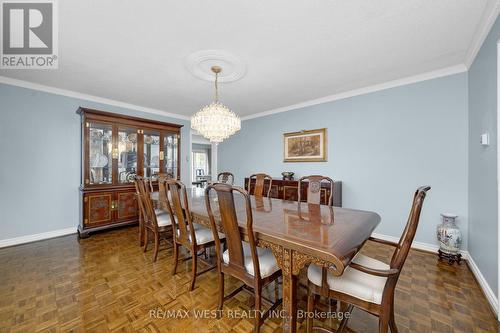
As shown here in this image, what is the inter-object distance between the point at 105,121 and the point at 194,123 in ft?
6.32

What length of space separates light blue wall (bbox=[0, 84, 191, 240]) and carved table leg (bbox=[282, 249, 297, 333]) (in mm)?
4009

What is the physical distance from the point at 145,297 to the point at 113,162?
267 centimetres

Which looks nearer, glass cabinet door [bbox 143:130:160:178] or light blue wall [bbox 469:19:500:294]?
light blue wall [bbox 469:19:500:294]

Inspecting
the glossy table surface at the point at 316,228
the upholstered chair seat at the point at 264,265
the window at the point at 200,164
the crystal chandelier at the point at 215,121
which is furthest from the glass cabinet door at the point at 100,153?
the window at the point at 200,164

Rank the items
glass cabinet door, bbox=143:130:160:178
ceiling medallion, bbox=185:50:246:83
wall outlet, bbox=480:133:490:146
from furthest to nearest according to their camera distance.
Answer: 1. glass cabinet door, bbox=143:130:160:178
2. ceiling medallion, bbox=185:50:246:83
3. wall outlet, bbox=480:133:490:146

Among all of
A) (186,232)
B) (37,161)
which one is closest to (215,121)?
(186,232)

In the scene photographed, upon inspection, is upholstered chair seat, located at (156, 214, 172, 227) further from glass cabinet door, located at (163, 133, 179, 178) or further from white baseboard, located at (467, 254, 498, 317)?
white baseboard, located at (467, 254, 498, 317)

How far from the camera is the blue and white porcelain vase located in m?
2.36

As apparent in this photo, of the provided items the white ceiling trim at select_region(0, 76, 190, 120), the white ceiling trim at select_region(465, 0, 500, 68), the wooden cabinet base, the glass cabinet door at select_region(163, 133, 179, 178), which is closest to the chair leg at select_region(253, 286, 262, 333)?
the white ceiling trim at select_region(465, 0, 500, 68)

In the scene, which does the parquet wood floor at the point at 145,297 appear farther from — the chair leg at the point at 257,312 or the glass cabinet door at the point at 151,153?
the glass cabinet door at the point at 151,153

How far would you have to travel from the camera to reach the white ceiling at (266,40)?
1627 millimetres

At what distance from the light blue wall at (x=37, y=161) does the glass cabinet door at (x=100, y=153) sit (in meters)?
0.38

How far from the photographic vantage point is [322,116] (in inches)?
151

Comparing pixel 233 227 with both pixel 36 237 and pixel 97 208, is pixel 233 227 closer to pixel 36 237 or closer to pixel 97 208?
pixel 97 208
